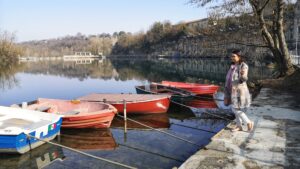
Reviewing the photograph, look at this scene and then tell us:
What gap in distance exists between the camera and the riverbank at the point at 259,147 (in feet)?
22.7

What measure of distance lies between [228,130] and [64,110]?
8606 millimetres

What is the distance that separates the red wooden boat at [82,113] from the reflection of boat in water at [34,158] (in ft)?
6.48

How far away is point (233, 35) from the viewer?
78.9ft

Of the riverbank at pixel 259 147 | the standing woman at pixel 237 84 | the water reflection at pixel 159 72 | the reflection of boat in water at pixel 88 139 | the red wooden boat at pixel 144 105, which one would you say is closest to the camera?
the riverbank at pixel 259 147

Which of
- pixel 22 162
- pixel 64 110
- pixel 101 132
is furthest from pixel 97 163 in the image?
pixel 64 110

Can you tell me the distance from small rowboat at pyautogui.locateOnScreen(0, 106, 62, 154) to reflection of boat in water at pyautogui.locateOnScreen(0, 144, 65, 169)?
0.21 meters

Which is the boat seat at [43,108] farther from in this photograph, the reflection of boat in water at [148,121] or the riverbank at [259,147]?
the riverbank at [259,147]

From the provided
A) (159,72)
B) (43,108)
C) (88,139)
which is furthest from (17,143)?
(159,72)

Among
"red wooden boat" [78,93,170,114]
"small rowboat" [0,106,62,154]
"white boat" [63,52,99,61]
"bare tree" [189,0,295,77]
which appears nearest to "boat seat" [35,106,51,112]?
"small rowboat" [0,106,62,154]

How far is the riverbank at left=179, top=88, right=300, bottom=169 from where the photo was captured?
691cm

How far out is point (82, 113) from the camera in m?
13.6

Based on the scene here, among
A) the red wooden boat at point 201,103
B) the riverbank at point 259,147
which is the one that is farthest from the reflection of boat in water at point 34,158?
the red wooden boat at point 201,103

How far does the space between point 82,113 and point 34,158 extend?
3.42 m

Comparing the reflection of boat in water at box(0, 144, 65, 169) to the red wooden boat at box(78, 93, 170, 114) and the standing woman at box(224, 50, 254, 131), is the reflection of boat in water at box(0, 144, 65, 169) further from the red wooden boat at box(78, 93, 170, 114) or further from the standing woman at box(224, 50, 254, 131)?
the standing woman at box(224, 50, 254, 131)
